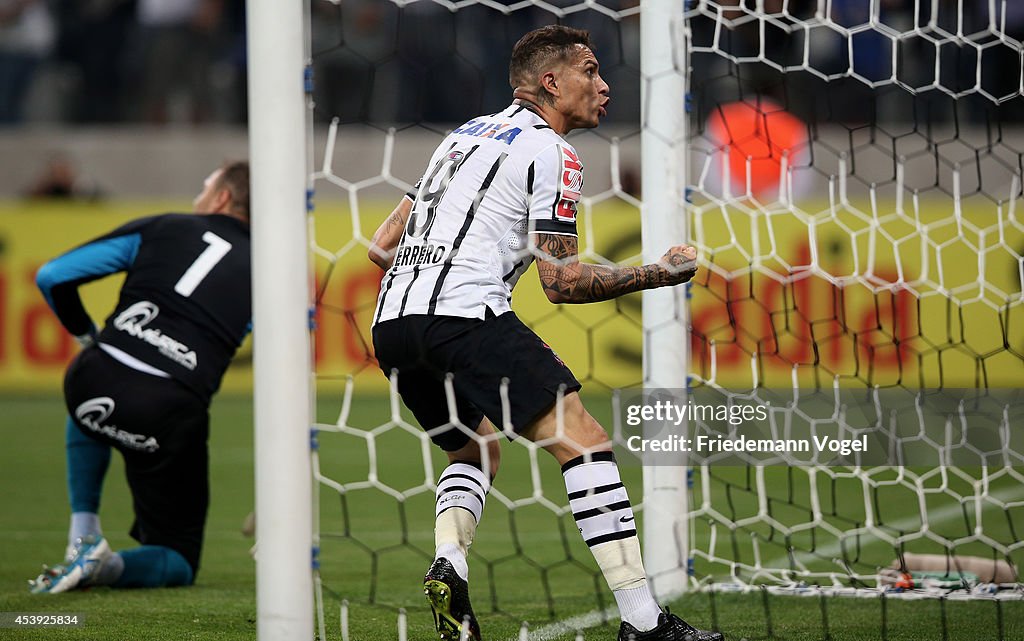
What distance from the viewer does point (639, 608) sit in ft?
11.9

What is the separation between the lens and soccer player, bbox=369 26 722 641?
11.7 ft

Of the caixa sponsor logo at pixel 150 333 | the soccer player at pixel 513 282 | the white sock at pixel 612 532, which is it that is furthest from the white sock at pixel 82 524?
the white sock at pixel 612 532

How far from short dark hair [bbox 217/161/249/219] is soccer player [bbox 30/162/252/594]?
0.12 meters

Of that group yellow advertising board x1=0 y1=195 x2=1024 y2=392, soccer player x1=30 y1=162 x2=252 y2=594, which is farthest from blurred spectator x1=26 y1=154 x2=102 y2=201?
soccer player x1=30 y1=162 x2=252 y2=594

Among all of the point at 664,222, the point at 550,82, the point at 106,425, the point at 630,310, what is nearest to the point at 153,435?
the point at 106,425

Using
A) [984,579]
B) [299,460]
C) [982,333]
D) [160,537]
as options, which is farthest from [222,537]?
[982,333]

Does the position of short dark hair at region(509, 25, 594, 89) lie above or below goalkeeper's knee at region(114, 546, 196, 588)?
above

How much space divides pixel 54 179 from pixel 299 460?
39.6ft

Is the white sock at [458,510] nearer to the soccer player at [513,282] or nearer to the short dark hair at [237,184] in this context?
the soccer player at [513,282]

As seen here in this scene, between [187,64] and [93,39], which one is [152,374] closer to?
[187,64]

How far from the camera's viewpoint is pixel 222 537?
20.7 ft

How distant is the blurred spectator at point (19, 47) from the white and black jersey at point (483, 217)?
1303 centimetres

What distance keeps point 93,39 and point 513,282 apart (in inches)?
507

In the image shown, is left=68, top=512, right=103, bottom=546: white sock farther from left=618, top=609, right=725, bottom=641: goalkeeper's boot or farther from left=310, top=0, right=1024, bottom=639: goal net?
left=618, top=609, right=725, bottom=641: goalkeeper's boot
